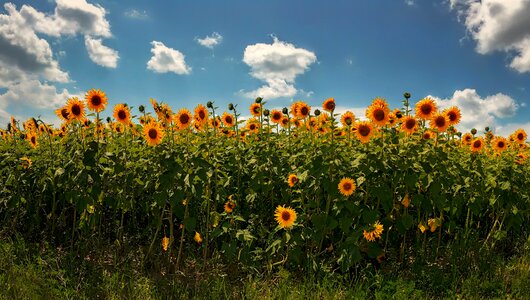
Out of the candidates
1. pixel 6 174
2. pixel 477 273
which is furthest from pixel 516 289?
pixel 6 174

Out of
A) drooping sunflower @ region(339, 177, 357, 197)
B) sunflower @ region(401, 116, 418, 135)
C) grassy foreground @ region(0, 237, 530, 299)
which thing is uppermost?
sunflower @ region(401, 116, 418, 135)

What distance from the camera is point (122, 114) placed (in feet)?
16.5

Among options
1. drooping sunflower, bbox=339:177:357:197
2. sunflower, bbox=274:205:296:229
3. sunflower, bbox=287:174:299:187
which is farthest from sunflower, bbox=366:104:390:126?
sunflower, bbox=274:205:296:229

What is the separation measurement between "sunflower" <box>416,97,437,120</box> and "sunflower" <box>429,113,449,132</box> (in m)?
0.06

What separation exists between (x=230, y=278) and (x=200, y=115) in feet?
5.92

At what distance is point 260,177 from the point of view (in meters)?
4.74

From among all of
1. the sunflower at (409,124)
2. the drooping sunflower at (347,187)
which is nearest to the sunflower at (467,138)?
the sunflower at (409,124)

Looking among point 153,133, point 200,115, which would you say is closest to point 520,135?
point 200,115

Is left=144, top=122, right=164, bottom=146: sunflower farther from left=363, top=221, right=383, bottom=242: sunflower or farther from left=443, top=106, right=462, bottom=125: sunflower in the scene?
left=443, top=106, right=462, bottom=125: sunflower

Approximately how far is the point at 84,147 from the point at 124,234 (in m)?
1.27

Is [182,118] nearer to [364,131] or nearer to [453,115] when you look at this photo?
[364,131]

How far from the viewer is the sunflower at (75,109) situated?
490 cm

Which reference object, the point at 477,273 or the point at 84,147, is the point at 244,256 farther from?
the point at 477,273

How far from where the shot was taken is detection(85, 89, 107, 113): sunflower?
4.97m
